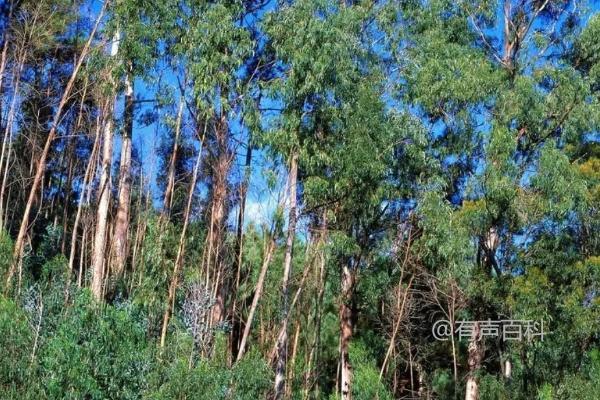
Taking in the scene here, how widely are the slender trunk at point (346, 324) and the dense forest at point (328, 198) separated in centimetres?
4

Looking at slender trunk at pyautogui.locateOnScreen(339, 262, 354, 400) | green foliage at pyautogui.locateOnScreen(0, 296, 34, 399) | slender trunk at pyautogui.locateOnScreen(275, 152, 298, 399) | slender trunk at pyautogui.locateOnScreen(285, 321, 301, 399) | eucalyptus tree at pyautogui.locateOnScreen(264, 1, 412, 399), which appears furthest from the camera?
slender trunk at pyautogui.locateOnScreen(339, 262, 354, 400)

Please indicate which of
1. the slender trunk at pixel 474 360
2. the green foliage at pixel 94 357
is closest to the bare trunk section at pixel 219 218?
the green foliage at pixel 94 357

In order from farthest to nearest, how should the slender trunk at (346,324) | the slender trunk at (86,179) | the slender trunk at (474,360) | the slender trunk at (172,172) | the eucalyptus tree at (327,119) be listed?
the slender trunk at (86,179) → the slender trunk at (346,324) → the slender trunk at (474,360) → the slender trunk at (172,172) → the eucalyptus tree at (327,119)

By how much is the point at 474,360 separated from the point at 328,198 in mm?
4166

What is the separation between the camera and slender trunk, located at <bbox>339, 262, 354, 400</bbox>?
1605 centimetres

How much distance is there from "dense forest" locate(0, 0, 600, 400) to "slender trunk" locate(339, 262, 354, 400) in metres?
0.04

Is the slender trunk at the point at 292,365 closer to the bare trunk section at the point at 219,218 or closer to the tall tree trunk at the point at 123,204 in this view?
the bare trunk section at the point at 219,218

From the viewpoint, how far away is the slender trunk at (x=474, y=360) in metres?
15.7

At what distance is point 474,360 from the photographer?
51.8ft

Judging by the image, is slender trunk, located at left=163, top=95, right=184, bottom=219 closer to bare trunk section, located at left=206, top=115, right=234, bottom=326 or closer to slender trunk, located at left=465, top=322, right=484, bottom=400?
bare trunk section, located at left=206, top=115, right=234, bottom=326

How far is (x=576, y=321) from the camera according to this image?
14.1 meters

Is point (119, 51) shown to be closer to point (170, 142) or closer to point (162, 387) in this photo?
point (170, 142)

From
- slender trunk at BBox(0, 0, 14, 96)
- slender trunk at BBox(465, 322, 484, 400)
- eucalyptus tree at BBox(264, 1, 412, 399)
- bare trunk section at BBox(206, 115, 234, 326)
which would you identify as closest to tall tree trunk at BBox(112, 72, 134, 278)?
bare trunk section at BBox(206, 115, 234, 326)

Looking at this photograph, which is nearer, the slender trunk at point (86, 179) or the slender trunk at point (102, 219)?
the slender trunk at point (102, 219)
